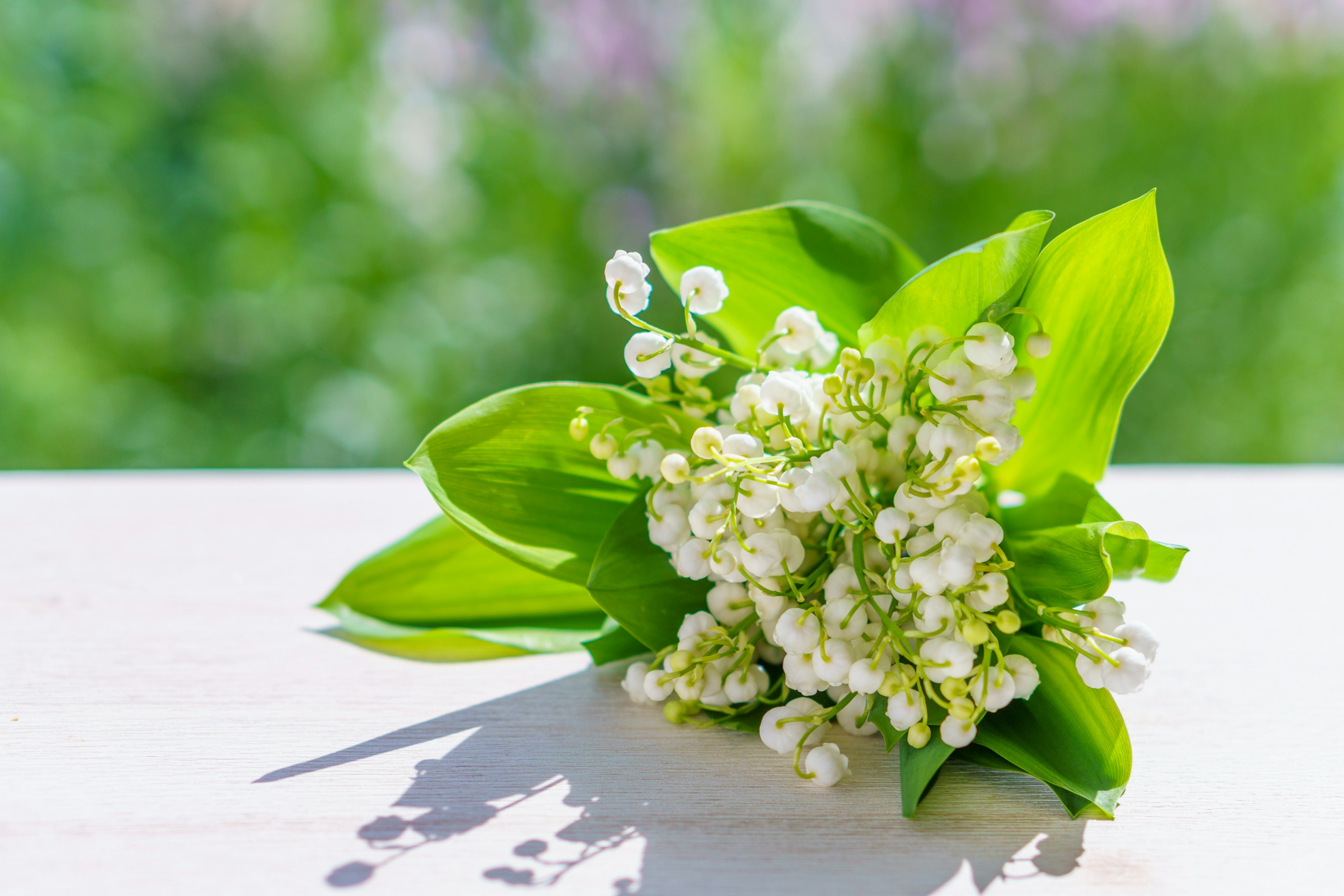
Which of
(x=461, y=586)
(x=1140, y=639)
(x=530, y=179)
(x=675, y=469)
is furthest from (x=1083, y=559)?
(x=530, y=179)

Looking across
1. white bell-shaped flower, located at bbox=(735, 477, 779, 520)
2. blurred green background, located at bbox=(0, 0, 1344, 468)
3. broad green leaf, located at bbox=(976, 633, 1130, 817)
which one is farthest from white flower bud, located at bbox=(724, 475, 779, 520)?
blurred green background, located at bbox=(0, 0, 1344, 468)

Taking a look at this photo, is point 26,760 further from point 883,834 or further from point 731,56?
point 731,56

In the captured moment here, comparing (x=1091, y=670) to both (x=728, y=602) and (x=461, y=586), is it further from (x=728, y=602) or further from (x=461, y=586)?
(x=461, y=586)

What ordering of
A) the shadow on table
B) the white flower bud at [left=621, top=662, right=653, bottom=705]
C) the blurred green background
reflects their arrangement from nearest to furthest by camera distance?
the shadow on table < the white flower bud at [left=621, top=662, right=653, bottom=705] < the blurred green background

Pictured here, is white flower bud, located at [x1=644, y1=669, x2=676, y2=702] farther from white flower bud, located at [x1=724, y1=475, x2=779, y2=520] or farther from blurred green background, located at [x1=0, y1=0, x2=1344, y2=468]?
blurred green background, located at [x1=0, y1=0, x2=1344, y2=468]

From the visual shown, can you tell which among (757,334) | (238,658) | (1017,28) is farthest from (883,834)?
(1017,28)

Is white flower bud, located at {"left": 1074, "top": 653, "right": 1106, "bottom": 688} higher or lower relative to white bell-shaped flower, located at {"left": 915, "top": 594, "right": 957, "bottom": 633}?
lower
